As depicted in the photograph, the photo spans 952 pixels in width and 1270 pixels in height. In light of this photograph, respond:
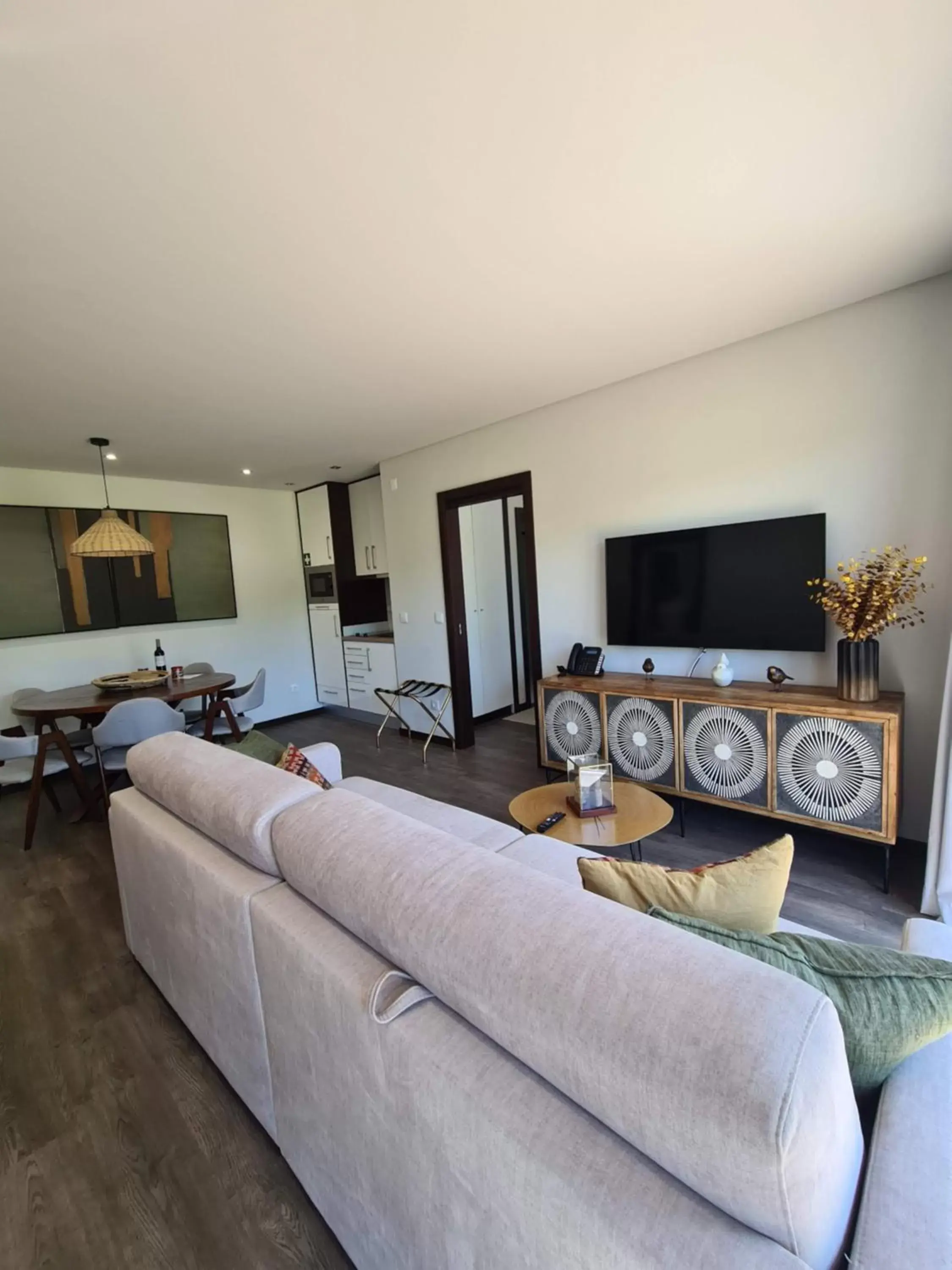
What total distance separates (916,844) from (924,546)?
4.66 ft

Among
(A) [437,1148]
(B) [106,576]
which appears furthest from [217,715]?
(A) [437,1148]

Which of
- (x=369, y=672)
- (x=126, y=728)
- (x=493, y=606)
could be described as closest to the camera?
(x=126, y=728)

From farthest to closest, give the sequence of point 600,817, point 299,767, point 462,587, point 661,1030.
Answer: point 462,587
point 600,817
point 299,767
point 661,1030

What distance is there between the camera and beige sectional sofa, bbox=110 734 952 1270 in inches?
22.9

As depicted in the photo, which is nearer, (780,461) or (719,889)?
(719,889)

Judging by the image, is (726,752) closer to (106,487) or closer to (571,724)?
(571,724)

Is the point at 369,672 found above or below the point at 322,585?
below

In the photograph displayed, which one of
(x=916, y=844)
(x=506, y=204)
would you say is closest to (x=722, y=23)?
(x=506, y=204)

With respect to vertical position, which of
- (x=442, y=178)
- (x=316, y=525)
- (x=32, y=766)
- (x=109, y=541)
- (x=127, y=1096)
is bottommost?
(x=127, y=1096)

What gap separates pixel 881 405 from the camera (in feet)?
8.38

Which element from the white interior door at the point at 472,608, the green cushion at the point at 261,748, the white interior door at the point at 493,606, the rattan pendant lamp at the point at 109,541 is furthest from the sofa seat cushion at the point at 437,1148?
the white interior door at the point at 493,606

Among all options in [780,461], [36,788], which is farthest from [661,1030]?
[36,788]

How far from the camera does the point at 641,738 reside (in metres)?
3.12

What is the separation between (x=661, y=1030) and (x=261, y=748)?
208cm
